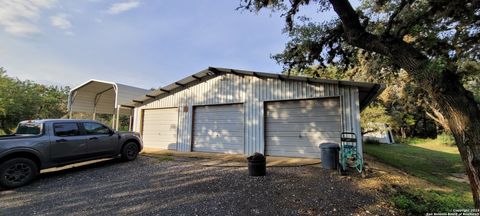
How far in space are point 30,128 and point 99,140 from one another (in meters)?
1.72

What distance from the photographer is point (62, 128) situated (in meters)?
6.69

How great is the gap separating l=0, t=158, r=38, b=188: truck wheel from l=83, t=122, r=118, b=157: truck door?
1.41 metres

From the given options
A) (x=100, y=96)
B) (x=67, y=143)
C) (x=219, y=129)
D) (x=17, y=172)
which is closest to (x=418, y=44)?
(x=219, y=129)

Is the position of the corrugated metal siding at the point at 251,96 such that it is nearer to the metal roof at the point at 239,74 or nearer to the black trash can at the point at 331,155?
the metal roof at the point at 239,74

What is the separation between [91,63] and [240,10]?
1338cm

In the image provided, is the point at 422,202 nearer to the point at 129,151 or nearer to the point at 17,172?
the point at 129,151

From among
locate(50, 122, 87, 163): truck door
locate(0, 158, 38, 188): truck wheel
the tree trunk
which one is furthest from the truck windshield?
the tree trunk

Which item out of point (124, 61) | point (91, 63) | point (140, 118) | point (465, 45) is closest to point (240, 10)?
point (465, 45)

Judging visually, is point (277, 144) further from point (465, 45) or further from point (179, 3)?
point (465, 45)

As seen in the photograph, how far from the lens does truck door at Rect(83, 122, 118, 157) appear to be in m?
7.24

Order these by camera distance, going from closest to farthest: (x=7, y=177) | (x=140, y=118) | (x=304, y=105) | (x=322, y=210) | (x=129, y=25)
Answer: (x=322, y=210) < (x=7, y=177) < (x=304, y=105) < (x=129, y=25) < (x=140, y=118)

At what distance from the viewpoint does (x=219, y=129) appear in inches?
418

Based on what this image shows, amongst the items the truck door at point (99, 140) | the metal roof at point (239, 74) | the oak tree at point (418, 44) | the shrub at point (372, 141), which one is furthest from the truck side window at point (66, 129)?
the shrub at point (372, 141)

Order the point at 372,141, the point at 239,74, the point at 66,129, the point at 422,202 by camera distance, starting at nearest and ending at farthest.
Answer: the point at 422,202 → the point at 66,129 → the point at 239,74 → the point at 372,141
